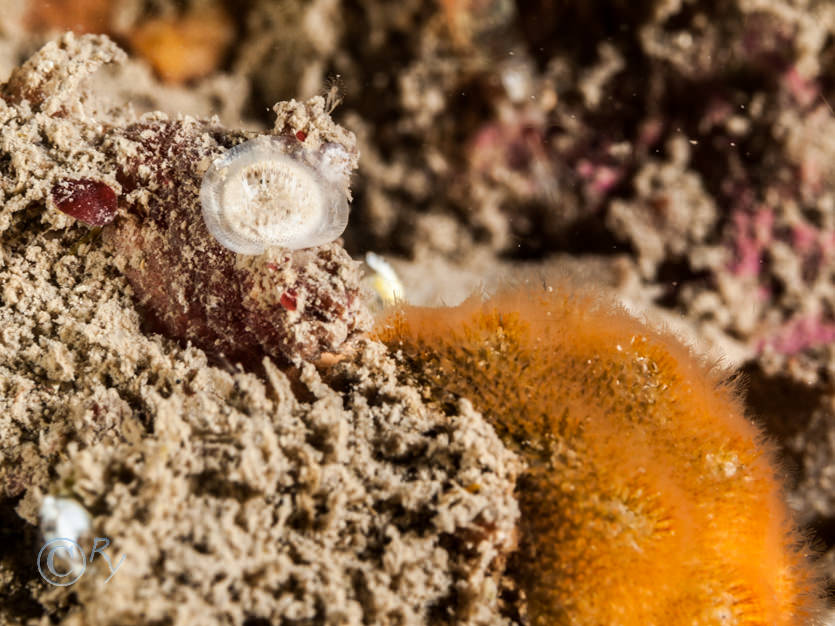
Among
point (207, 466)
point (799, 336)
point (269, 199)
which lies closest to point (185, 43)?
point (269, 199)

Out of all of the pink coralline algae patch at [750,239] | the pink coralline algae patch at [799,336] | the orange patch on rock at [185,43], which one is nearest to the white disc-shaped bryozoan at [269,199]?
the orange patch on rock at [185,43]

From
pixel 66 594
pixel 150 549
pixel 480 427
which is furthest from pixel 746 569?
pixel 66 594

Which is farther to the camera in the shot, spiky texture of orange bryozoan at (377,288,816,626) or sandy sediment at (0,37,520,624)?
spiky texture of orange bryozoan at (377,288,816,626)

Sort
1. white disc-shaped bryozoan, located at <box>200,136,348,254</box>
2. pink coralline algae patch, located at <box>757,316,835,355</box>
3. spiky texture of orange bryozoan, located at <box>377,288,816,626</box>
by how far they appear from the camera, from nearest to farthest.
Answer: spiky texture of orange bryozoan, located at <box>377,288,816,626</box>, white disc-shaped bryozoan, located at <box>200,136,348,254</box>, pink coralline algae patch, located at <box>757,316,835,355</box>

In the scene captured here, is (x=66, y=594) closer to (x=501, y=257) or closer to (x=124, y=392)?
(x=124, y=392)

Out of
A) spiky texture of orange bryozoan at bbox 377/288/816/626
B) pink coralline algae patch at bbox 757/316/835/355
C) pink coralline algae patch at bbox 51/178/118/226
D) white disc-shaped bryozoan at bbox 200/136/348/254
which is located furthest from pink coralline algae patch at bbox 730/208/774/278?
pink coralline algae patch at bbox 51/178/118/226

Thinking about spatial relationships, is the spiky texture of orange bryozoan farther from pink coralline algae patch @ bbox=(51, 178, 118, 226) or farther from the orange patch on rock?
the orange patch on rock

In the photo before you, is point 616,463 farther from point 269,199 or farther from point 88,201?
point 88,201
